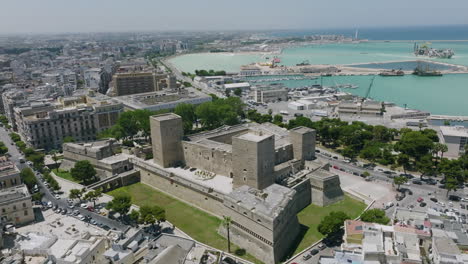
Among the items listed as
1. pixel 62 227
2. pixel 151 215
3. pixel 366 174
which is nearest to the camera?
pixel 62 227

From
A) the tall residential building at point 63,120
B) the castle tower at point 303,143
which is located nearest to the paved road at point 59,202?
the tall residential building at point 63,120

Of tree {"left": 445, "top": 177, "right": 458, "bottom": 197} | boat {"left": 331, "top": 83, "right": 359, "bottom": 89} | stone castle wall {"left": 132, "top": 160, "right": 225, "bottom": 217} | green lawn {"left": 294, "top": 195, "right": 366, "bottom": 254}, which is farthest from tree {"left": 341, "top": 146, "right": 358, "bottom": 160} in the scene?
boat {"left": 331, "top": 83, "right": 359, "bottom": 89}

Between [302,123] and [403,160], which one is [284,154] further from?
[302,123]

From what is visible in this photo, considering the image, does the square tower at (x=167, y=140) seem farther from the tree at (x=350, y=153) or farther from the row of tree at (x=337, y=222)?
the tree at (x=350, y=153)

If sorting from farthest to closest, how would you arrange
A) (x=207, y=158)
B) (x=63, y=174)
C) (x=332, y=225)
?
(x=63, y=174) → (x=207, y=158) → (x=332, y=225)

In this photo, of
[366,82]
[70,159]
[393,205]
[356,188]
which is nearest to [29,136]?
[70,159]

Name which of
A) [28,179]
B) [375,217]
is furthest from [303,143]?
[28,179]
